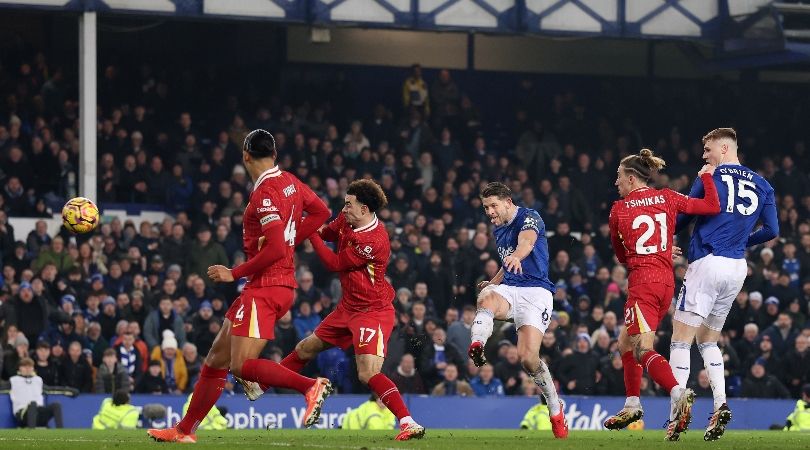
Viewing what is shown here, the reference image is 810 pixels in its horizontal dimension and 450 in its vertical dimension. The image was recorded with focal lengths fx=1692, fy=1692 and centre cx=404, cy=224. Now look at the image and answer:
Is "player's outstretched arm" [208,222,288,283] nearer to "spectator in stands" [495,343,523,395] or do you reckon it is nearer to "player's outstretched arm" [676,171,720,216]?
"player's outstretched arm" [676,171,720,216]

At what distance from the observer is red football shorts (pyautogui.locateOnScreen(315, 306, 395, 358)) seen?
46.5ft

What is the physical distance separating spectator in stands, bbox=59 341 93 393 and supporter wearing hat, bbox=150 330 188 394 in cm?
100

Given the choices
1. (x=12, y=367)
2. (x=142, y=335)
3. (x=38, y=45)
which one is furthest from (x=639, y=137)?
(x=12, y=367)

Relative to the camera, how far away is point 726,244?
583 inches

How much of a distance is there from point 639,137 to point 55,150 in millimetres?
12482

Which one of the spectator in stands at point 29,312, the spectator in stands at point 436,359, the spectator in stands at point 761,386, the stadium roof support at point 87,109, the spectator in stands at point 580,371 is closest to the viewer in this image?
the spectator in stands at point 29,312

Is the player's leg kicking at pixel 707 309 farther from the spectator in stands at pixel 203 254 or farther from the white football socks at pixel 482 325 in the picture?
the spectator in stands at pixel 203 254

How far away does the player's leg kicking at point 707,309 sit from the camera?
48.1 ft

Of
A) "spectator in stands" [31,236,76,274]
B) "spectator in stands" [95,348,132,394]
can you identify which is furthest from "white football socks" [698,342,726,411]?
"spectator in stands" [31,236,76,274]

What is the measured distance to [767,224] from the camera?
15.1 metres

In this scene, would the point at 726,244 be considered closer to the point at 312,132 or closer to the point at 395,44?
the point at 312,132

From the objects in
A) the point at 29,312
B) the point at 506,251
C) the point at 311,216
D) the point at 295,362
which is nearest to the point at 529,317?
the point at 506,251

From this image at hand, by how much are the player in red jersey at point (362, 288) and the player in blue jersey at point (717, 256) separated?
2.58 meters

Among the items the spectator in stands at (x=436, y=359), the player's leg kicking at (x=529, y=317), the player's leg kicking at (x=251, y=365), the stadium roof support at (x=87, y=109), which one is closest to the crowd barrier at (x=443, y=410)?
the spectator in stands at (x=436, y=359)
